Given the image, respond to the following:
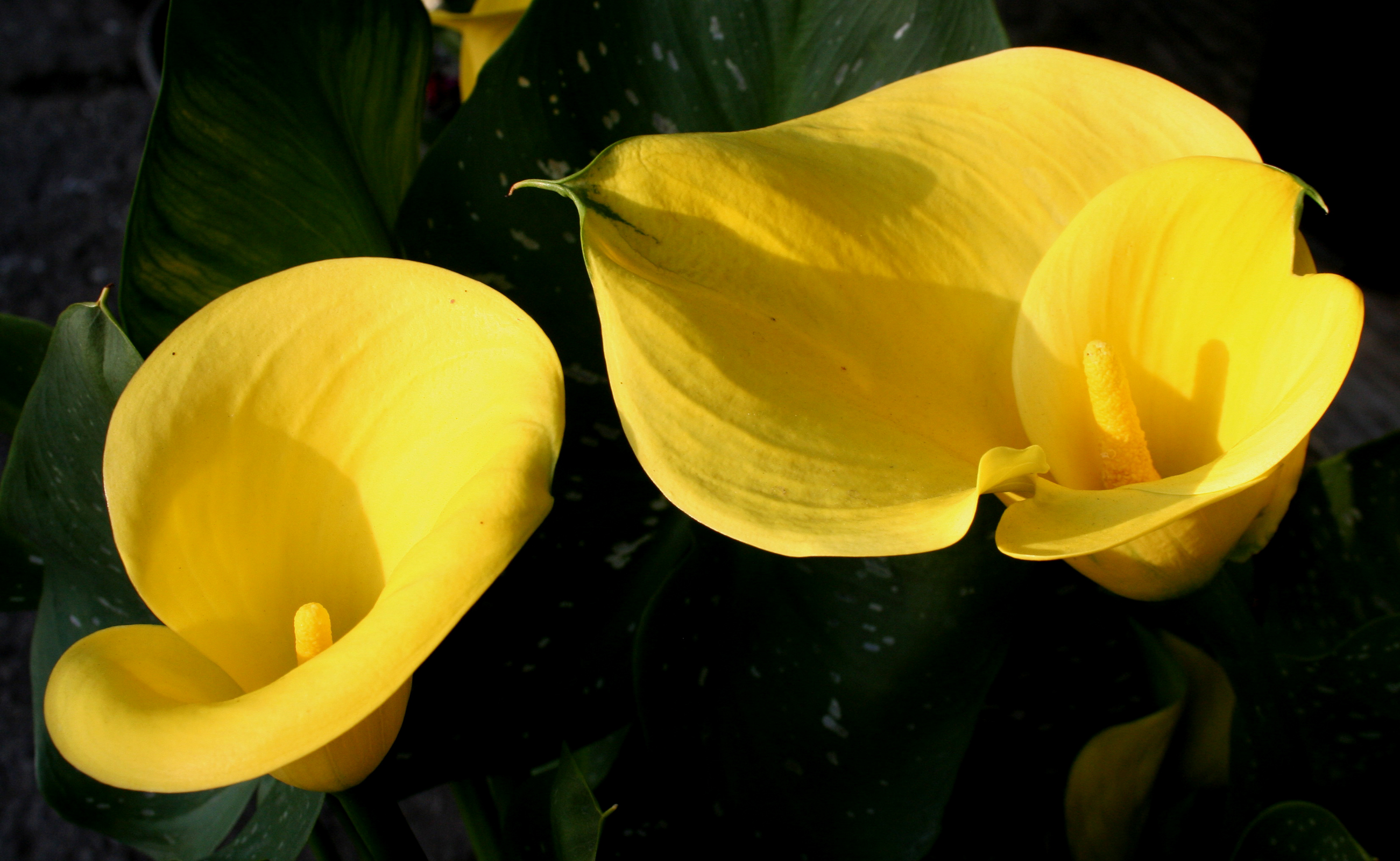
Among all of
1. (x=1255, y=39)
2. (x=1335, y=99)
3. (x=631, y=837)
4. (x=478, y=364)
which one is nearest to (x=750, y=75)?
(x=478, y=364)

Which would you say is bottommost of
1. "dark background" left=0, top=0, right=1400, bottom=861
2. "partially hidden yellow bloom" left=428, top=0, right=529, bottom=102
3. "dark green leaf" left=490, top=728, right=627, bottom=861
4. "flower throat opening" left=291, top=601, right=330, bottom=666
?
"dark background" left=0, top=0, right=1400, bottom=861

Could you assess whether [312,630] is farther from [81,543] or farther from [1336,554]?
[1336,554]

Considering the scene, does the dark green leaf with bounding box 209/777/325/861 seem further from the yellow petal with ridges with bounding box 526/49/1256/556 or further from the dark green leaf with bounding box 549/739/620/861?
the yellow petal with ridges with bounding box 526/49/1256/556

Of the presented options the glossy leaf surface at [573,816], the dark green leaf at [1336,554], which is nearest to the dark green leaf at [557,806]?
the glossy leaf surface at [573,816]

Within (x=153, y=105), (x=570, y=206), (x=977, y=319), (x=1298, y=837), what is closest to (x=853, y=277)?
(x=977, y=319)

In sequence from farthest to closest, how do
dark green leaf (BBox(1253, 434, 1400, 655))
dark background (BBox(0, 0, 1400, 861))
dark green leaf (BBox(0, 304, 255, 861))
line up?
dark background (BBox(0, 0, 1400, 861)) → dark green leaf (BBox(1253, 434, 1400, 655)) → dark green leaf (BBox(0, 304, 255, 861))

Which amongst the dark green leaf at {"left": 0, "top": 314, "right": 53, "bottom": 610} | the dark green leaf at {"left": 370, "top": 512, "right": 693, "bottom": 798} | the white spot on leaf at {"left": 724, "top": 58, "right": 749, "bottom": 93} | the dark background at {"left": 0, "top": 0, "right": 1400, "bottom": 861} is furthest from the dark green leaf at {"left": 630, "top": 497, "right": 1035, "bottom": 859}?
the dark background at {"left": 0, "top": 0, "right": 1400, "bottom": 861}
